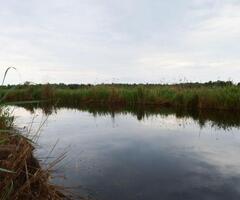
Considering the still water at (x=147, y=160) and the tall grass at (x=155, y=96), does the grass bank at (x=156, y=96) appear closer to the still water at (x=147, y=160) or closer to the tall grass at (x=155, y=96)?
the tall grass at (x=155, y=96)

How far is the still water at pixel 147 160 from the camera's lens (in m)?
4.98

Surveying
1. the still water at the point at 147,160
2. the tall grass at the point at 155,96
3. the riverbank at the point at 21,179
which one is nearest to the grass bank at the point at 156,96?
the tall grass at the point at 155,96

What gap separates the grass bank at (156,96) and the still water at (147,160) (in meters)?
4.41

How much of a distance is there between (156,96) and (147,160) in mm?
12473

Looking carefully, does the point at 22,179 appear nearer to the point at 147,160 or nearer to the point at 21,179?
the point at 21,179

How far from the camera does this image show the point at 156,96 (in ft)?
62.5

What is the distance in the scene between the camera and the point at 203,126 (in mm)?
11383

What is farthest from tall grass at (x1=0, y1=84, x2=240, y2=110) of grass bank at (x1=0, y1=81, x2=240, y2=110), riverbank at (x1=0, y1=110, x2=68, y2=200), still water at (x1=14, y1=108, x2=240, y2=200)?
riverbank at (x1=0, y1=110, x2=68, y2=200)

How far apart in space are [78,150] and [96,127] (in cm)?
374

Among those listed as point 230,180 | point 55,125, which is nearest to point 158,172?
point 230,180

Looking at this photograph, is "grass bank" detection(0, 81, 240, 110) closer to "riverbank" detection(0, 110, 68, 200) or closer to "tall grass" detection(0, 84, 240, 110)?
"tall grass" detection(0, 84, 240, 110)

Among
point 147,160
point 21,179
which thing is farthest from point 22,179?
point 147,160

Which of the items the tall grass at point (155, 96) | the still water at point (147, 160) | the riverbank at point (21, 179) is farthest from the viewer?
the tall grass at point (155, 96)

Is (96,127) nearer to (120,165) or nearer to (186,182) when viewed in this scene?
(120,165)
